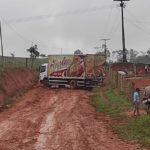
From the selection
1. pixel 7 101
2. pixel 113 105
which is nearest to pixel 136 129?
pixel 113 105

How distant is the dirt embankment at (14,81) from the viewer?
4190cm

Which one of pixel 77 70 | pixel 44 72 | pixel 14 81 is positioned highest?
pixel 77 70

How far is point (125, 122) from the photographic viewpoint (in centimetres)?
2419

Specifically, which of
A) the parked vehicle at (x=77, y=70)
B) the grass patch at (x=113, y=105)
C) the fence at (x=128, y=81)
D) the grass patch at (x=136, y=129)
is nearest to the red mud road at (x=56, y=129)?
the grass patch at (x=136, y=129)

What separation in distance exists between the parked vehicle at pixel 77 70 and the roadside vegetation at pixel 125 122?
47.9 ft

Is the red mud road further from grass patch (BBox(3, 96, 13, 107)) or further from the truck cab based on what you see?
the truck cab

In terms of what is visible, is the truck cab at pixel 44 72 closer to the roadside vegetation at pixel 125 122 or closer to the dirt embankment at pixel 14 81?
the dirt embankment at pixel 14 81

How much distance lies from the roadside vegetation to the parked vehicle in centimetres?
1460

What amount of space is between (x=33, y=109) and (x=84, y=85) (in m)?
18.7

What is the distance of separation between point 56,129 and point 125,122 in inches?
151

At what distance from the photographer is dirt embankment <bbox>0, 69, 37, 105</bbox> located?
41.9 meters

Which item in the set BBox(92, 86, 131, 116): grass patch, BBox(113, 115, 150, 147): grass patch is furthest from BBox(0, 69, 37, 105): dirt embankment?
BBox(113, 115, 150, 147): grass patch

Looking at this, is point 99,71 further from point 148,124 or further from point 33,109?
point 148,124

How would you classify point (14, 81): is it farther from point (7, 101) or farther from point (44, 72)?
point (7, 101)
